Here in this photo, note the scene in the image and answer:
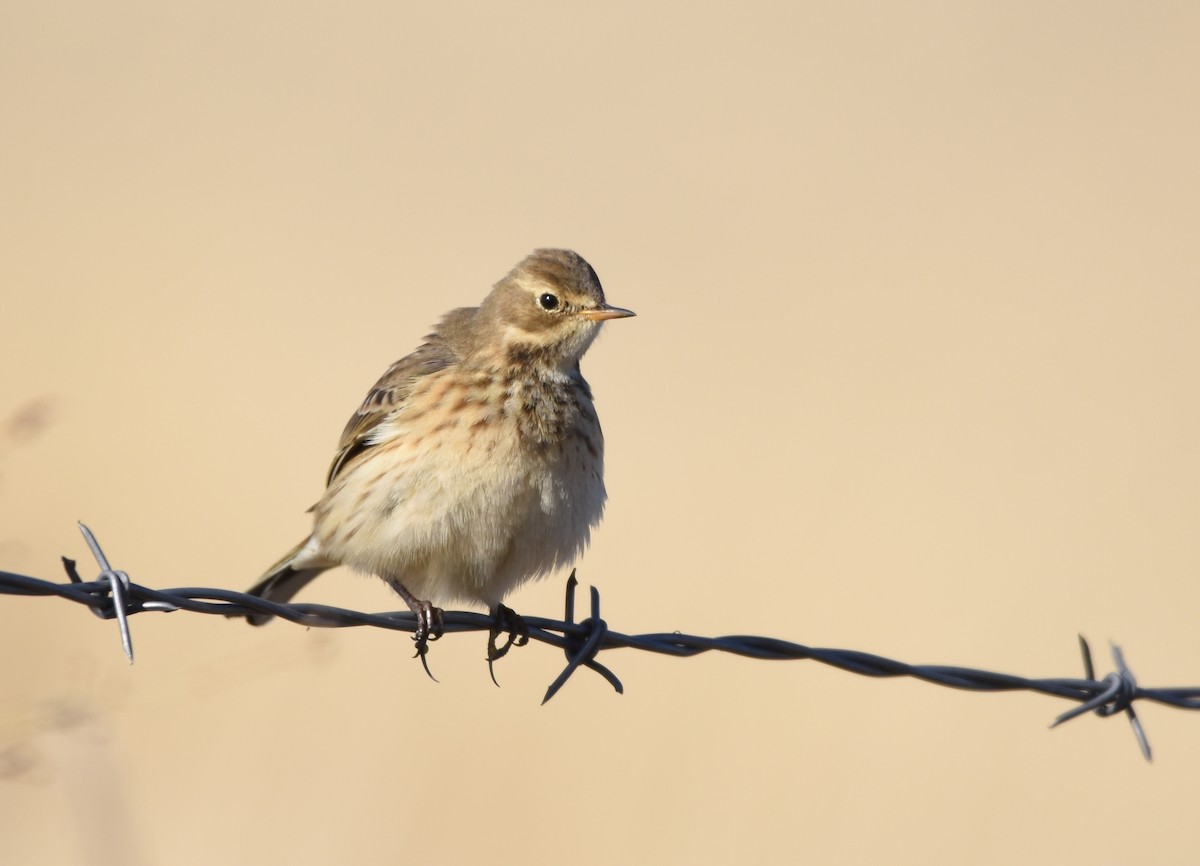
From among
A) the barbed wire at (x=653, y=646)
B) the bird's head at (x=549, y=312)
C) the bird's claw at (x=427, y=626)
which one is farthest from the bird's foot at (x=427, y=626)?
the bird's head at (x=549, y=312)

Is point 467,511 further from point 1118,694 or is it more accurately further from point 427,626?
point 1118,694

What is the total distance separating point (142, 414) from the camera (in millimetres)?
14211

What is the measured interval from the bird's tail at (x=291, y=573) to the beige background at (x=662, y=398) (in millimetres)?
370

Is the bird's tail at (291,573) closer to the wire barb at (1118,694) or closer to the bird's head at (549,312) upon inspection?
the bird's head at (549,312)

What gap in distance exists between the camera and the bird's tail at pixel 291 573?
26.5ft

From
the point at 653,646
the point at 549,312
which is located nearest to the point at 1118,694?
the point at 653,646

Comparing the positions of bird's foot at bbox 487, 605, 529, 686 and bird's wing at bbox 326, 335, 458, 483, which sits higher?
bird's wing at bbox 326, 335, 458, 483

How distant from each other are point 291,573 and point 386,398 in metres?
1.35

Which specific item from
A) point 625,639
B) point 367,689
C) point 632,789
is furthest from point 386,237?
point 625,639

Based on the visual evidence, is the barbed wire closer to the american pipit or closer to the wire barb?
the wire barb

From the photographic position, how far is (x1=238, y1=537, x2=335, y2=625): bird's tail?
808cm

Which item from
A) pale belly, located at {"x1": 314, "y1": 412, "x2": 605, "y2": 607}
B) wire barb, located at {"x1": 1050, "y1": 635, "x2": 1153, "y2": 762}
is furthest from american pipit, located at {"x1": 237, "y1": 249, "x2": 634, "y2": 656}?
wire barb, located at {"x1": 1050, "y1": 635, "x2": 1153, "y2": 762}

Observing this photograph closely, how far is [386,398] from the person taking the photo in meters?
7.72

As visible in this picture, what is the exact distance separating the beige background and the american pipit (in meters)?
0.88
